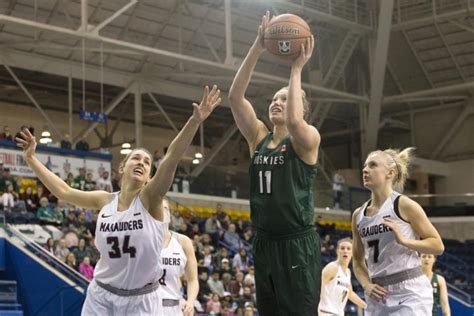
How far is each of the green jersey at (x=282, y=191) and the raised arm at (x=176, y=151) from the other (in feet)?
1.62

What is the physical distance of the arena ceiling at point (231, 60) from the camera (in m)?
27.7

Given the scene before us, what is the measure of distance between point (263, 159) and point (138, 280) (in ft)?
4.82

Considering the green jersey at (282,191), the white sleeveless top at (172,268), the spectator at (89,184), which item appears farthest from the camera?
the spectator at (89,184)

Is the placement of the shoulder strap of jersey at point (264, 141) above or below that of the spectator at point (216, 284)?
above

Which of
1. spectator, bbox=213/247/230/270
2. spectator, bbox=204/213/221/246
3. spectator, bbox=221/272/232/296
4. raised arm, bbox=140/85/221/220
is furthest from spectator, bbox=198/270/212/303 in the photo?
raised arm, bbox=140/85/221/220

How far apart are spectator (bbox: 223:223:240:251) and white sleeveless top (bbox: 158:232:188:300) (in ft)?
48.7

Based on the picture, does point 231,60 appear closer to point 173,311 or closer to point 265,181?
point 173,311

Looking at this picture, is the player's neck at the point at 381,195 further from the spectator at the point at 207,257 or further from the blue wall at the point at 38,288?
the spectator at the point at 207,257

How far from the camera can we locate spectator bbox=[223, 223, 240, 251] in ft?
79.8

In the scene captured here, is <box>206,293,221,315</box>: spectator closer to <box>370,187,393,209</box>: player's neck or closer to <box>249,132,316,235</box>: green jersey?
<box>370,187,393,209</box>: player's neck

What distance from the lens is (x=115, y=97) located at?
1278 inches

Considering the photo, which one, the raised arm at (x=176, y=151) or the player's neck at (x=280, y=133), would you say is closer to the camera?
the raised arm at (x=176, y=151)

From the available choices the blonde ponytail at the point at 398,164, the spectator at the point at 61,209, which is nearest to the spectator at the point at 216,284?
the spectator at the point at 61,209

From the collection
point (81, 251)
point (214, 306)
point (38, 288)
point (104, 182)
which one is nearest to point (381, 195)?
point (38, 288)
